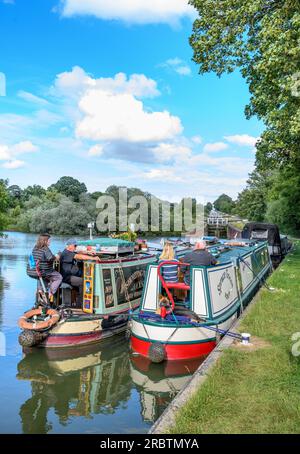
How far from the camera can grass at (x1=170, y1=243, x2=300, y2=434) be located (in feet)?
15.4

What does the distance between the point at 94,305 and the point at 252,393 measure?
5995 mm

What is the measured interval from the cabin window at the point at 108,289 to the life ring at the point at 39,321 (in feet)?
5.02

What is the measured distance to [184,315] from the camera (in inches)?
354

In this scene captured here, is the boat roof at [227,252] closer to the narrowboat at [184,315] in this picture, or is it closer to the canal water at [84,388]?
the narrowboat at [184,315]

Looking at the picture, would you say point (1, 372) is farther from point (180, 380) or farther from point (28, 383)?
point (180, 380)

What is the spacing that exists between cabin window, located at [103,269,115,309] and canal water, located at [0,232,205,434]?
96cm

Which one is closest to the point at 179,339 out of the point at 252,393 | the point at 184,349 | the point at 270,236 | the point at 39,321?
the point at 184,349

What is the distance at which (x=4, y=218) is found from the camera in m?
33.5

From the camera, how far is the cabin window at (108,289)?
10941 mm

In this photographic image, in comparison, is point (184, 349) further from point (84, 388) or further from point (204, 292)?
point (84, 388)

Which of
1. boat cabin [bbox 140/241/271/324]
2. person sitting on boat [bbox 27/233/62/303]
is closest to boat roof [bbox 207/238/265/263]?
boat cabin [bbox 140/241/271/324]

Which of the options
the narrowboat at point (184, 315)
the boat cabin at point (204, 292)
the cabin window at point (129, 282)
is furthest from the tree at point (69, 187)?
the narrowboat at point (184, 315)

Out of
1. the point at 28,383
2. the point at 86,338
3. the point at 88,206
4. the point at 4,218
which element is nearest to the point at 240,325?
the point at 86,338
